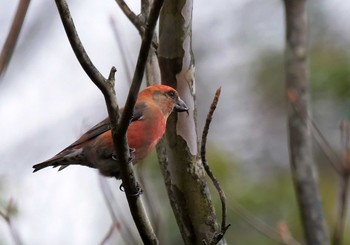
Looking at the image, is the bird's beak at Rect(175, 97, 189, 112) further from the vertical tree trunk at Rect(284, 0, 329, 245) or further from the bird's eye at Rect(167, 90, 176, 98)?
the vertical tree trunk at Rect(284, 0, 329, 245)

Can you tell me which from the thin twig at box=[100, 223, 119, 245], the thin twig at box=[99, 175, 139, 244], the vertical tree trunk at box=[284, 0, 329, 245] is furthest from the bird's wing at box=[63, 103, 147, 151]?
the vertical tree trunk at box=[284, 0, 329, 245]

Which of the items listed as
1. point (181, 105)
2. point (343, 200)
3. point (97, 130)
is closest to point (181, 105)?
point (181, 105)

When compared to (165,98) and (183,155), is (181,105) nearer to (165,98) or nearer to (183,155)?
(165,98)

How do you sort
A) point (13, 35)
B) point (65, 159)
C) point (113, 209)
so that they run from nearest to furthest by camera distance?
point (13, 35)
point (113, 209)
point (65, 159)

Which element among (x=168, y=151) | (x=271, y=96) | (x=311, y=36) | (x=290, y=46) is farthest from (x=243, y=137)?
(x=168, y=151)

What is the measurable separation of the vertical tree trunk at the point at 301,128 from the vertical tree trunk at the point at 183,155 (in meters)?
0.44

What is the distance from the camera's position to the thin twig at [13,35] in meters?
1.53

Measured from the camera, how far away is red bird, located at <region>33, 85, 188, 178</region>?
316 centimetres

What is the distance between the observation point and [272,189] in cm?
630

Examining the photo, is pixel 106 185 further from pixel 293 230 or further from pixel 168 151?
pixel 293 230

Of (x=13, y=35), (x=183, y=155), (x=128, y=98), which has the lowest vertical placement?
(x=183, y=155)

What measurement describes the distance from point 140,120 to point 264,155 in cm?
569

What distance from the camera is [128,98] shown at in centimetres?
228

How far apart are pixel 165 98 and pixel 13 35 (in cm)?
166
